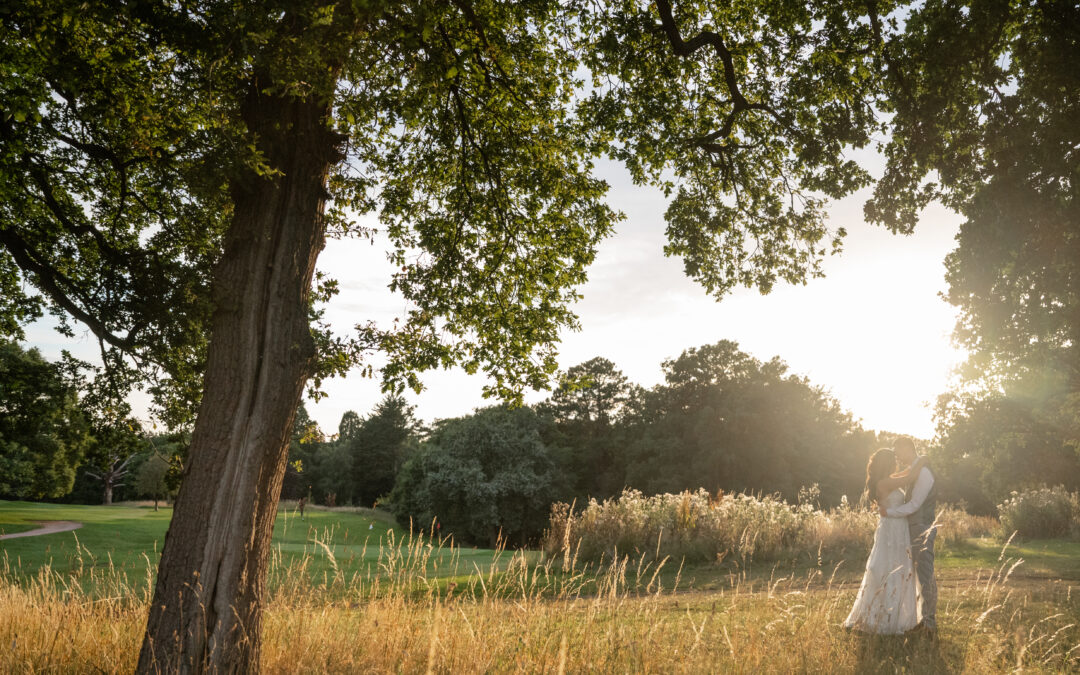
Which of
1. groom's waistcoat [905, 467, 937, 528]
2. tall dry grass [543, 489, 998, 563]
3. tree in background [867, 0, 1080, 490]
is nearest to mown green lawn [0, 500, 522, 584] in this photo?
tall dry grass [543, 489, 998, 563]

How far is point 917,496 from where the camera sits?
677 centimetres

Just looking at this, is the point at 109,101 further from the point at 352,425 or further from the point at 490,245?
the point at 352,425

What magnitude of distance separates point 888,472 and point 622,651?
4316mm

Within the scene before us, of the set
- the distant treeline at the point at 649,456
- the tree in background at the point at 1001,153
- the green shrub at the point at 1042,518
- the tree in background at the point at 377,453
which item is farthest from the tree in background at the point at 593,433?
the tree in background at the point at 1001,153

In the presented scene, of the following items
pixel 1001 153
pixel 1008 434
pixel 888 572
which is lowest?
pixel 888 572

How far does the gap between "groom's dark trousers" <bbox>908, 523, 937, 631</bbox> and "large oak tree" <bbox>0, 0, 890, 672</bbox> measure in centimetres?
335

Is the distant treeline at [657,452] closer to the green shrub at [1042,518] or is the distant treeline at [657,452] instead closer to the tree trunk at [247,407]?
the green shrub at [1042,518]

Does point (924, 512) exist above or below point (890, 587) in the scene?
above

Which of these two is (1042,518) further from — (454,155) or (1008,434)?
(454,155)

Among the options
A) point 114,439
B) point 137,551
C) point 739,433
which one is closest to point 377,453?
point 739,433

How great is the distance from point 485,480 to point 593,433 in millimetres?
15068

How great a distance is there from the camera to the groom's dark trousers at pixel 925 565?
6.32 m

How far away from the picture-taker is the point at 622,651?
4.79m

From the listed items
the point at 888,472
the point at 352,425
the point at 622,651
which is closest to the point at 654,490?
the point at 888,472
